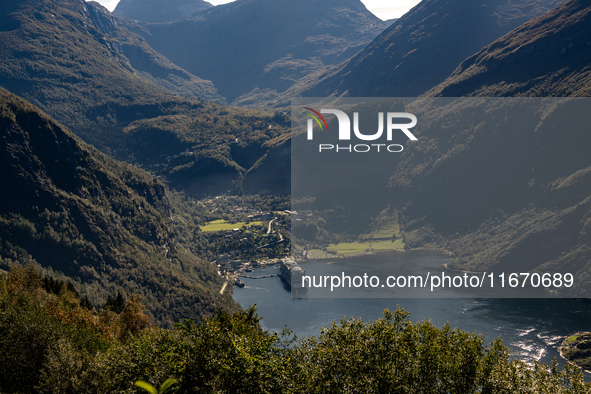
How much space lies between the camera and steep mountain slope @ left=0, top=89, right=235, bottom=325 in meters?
118

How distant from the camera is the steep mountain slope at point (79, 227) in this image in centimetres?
11796

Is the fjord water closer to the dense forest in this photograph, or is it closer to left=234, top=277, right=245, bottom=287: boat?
left=234, top=277, right=245, bottom=287: boat

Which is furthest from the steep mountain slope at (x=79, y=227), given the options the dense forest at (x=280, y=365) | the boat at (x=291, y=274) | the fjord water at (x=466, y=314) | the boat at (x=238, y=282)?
the dense forest at (x=280, y=365)

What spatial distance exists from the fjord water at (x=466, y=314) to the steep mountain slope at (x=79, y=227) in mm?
15582

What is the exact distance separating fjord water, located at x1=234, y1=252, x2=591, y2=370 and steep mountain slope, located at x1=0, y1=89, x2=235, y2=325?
613 inches

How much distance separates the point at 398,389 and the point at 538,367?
1023 centimetres

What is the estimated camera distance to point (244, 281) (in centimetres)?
16475

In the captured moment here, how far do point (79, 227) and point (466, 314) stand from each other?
11434 cm

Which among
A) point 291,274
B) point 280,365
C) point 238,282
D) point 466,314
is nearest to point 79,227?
point 238,282

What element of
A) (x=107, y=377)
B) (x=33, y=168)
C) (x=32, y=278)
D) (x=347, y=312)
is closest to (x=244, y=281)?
(x=347, y=312)

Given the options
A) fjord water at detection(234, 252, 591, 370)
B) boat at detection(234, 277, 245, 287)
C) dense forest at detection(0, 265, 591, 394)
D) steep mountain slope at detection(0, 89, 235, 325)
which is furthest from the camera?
boat at detection(234, 277, 245, 287)

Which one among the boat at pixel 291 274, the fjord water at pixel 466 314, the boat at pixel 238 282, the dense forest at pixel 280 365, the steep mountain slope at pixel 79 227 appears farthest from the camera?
the boat at pixel 238 282

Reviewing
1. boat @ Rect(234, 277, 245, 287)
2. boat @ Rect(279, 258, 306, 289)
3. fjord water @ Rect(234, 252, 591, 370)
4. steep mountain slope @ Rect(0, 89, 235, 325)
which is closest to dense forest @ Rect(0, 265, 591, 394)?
fjord water @ Rect(234, 252, 591, 370)

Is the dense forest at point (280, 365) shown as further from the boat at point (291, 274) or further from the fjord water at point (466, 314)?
the boat at point (291, 274)
